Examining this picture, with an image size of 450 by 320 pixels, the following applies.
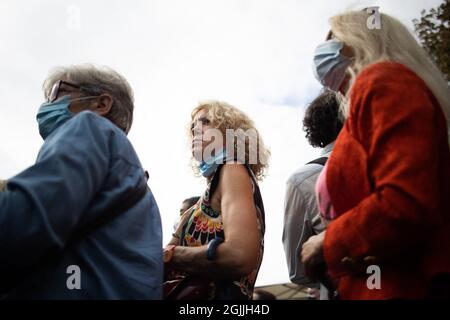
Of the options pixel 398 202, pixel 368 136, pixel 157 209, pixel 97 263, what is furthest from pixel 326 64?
pixel 97 263

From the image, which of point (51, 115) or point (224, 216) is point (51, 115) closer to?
point (51, 115)

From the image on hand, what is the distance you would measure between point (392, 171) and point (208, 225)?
120 centimetres

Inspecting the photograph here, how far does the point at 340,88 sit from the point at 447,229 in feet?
2.73

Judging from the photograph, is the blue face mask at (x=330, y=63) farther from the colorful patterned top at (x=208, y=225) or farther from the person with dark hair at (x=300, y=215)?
the colorful patterned top at (x=208, y=225)

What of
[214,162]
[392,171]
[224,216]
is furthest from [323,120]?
[392,171]

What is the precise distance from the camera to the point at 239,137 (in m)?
2.79

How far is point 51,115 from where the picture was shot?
6.81ft

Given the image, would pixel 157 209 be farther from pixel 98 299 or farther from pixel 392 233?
→ pixel 392 233

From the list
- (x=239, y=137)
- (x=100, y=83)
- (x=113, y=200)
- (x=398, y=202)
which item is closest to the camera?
(x=398, y=202)

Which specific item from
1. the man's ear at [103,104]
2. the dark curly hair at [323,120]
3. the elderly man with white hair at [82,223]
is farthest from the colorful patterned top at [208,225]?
the dark curly hair at [323,120]

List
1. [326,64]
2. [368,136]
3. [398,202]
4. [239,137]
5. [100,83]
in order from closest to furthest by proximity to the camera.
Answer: [398,202]
[368,136]
[326,64]
[100,83]
[239,137]

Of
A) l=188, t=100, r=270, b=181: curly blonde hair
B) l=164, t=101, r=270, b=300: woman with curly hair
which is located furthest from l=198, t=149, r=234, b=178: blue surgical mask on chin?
l=188, t=100, r=270, b=181: curly blonde hair

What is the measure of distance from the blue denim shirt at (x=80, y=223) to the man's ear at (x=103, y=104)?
0.44 metres

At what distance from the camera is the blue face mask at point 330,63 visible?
1968 millimetres
